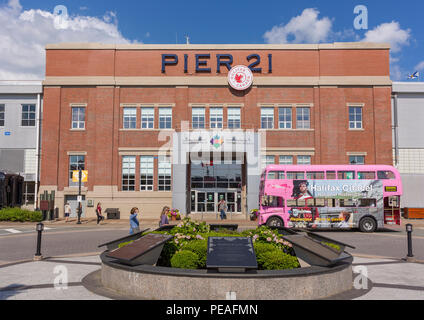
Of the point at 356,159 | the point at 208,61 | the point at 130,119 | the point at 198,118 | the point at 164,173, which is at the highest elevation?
the point at 208,61

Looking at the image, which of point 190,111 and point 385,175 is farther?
point 190,111

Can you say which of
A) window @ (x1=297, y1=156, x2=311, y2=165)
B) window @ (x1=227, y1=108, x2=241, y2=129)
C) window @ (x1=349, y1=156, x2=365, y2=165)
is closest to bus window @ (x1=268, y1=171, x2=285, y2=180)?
window @ (x1=297, y1=156, x2=311, y2=165)

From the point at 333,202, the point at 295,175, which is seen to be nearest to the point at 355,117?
the point at 333,202

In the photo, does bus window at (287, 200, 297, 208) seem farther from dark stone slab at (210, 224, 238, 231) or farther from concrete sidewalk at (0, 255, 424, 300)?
concrete sidewalk at (0, 255, 424, 300)

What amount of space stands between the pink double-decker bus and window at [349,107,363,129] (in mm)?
10847

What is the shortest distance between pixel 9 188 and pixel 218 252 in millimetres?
31885

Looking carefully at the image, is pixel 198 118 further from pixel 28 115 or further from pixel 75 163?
pixel 28 115

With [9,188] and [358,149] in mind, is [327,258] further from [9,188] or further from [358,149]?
[9,188]

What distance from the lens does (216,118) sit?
34.6m

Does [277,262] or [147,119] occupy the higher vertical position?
[147,119]

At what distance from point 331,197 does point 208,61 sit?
1795 cm
